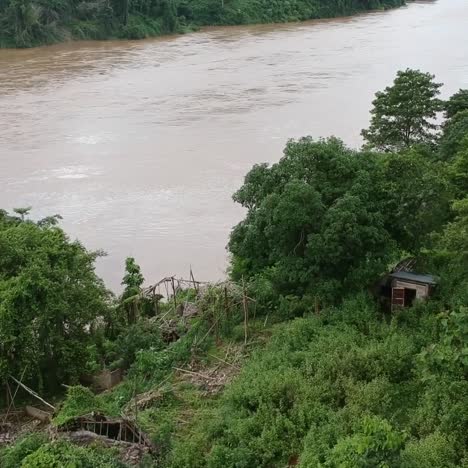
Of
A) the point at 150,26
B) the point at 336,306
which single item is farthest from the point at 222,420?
the point at 150,26

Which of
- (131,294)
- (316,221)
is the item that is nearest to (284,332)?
(316,221)

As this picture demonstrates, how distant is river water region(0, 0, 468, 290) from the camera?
653 inches

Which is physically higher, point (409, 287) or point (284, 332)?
point (409, 287)

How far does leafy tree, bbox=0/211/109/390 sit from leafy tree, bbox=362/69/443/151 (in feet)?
26.1

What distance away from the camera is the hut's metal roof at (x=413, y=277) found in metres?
10.0

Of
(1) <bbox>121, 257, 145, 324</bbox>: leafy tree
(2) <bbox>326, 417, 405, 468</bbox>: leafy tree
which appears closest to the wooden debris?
(1) <bbox>121, 257, 145, 324</bbox>: leafy tree

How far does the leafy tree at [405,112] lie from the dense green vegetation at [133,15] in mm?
27020

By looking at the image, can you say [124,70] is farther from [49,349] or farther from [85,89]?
[49,349]

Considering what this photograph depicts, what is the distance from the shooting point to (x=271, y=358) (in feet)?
29.6

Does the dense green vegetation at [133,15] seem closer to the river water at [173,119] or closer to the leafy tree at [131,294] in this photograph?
the river water at [173,119]

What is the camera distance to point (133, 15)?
43094 mm

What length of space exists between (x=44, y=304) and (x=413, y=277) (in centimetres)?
519

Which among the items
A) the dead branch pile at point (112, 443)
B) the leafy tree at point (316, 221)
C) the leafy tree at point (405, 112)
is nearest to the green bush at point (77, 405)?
the dead branch pile at point (112, 443)

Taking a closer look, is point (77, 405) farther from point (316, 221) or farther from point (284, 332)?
point (316, 221)
